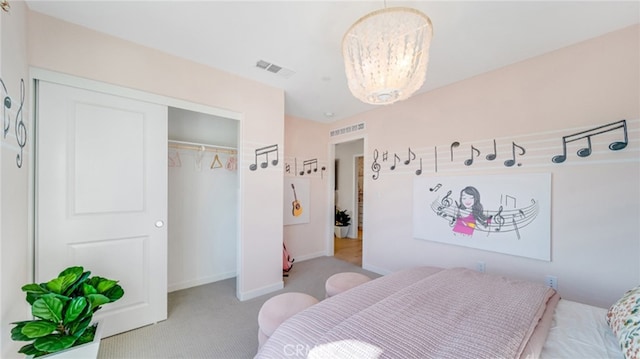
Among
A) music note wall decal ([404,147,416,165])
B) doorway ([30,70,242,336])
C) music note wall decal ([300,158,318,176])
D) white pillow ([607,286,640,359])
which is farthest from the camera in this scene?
music note wall decal ([300,158,318,176])

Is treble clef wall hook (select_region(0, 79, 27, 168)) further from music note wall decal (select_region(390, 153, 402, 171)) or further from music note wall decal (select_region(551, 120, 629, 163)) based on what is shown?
music note wall decal (select_region(551, 120, 629, 163))

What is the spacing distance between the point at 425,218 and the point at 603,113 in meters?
1.79

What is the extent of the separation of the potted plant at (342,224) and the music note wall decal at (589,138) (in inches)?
168

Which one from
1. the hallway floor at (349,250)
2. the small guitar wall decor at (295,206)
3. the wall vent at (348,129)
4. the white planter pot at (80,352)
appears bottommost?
the hallway floor at (349,250)

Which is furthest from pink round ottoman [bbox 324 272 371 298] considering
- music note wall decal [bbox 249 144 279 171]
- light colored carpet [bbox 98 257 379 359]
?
music note wall decal [bbox 249 144 279 171]

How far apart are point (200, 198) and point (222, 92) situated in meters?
1.44

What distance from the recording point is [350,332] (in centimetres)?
108

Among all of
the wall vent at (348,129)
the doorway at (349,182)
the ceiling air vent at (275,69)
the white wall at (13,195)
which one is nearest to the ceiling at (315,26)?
the ceiling air vent at (275,69)

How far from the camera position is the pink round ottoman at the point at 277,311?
1532 millimetres

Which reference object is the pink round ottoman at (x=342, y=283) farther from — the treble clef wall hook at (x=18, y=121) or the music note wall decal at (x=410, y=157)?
the treble clef wall hook at (x=18, y=121)

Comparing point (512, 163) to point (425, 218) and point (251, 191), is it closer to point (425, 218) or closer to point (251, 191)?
point (425, 218)

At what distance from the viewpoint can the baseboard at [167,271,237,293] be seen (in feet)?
9.66

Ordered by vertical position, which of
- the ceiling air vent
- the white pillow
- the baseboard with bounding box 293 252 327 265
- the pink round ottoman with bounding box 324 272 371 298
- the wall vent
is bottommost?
the baseboard with bounding box 293 252 327 265

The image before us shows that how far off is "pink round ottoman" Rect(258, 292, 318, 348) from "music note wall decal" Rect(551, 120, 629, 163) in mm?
2534
